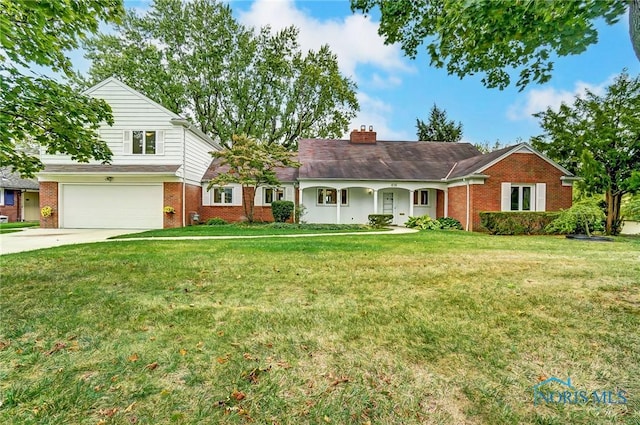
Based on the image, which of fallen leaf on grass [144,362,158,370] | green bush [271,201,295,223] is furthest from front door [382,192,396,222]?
fallen leaf on grass [144,362,158,370]

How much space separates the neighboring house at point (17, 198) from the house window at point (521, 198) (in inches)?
1195

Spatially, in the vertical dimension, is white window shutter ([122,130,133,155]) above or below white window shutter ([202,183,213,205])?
above

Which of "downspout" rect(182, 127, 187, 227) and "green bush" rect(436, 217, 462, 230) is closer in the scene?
"downspout" rect(182, 127, 187, 227)

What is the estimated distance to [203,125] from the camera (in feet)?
94.1

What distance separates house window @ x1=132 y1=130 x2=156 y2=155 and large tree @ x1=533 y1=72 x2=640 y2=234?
2062 centimetres

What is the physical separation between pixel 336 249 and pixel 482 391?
6446 mm

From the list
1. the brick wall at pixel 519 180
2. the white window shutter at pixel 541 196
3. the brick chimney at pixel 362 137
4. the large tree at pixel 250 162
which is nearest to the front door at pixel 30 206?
the large tree at pixel 250 162

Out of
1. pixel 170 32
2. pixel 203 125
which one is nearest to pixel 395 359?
pixel 203 125

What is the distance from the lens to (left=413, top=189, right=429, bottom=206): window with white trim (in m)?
19.7

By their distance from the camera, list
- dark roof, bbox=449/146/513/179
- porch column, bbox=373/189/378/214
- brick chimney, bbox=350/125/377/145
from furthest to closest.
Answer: brick chimney, bbox=350/125/377/145 → porch column, bbox=373/189/378/214 → dark roof, bbox=449/146/513/179

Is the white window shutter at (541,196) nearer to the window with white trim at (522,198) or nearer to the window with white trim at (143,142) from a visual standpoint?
the window with white trim at (522,198)

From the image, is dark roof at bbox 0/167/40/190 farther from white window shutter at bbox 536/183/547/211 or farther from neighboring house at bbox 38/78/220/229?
white window shutter at bbox 536/183/547/211

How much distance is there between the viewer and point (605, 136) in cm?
1445
